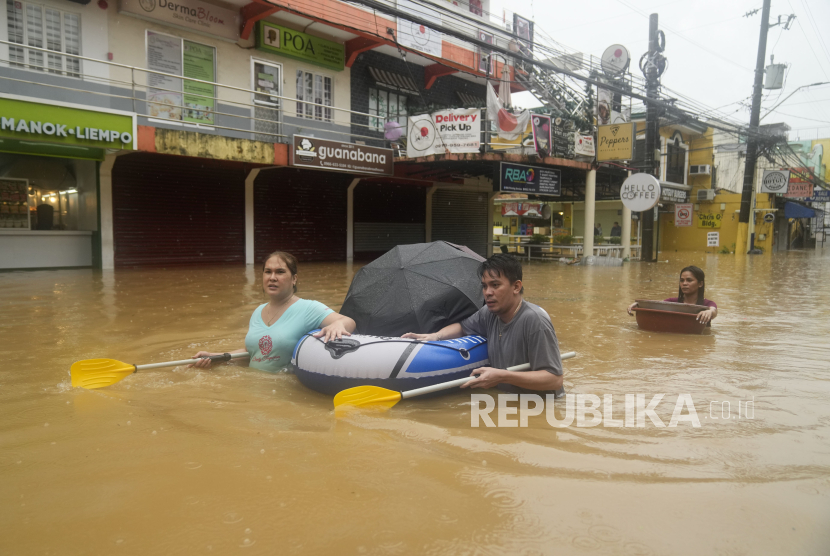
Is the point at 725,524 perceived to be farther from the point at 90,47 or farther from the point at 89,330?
the point at 90,47

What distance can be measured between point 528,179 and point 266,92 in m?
8.21

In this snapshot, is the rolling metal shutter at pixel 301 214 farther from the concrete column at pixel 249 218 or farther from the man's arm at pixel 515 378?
the man's arm at pixel 515 378

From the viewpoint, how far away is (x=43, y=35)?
1271 centimetres

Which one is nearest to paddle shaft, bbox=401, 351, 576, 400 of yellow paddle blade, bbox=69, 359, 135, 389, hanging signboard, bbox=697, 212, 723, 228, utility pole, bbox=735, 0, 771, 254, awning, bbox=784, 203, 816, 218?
yellow paddle blade, bbox=69, 359, 135, 389

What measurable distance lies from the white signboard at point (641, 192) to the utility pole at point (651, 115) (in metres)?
2.29

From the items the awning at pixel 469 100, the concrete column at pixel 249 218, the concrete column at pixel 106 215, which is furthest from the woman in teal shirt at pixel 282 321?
the awning at pixel 469 100

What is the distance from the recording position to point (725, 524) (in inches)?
100

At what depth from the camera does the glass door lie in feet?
53.2

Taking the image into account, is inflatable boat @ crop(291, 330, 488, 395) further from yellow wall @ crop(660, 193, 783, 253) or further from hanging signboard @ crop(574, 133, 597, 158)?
yellow wall @ crop(660, 193, 783, 253)

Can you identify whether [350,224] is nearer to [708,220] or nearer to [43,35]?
[43,35]

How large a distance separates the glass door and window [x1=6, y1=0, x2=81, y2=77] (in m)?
4.34

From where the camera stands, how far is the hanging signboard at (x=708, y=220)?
34906 mm

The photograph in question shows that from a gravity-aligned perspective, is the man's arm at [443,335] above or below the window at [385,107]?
below

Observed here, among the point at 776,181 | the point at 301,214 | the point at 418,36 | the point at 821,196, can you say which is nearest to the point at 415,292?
the point at 301,214
